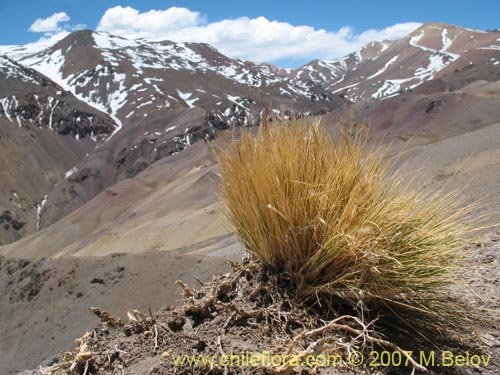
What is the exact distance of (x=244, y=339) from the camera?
2.13 meters

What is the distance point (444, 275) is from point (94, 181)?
233 feet

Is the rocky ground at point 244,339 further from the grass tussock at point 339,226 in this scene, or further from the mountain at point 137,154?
the mountain at point 137,154

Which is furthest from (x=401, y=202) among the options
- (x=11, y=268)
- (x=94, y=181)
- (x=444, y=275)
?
(x=94, y=181)

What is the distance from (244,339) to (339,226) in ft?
2.24

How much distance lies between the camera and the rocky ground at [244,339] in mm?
1976

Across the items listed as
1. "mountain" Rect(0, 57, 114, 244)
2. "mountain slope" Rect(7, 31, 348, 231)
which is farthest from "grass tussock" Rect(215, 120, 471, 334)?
"mountain" Rect(0, 57, 114, 244)

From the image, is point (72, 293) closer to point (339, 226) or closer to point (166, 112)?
point (339, 226)

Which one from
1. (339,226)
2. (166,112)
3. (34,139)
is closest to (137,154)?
(166,112)

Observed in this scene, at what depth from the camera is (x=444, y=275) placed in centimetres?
226

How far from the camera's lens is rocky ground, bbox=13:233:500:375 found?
77.8 inches

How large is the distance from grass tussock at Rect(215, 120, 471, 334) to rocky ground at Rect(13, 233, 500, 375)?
0.45 ft

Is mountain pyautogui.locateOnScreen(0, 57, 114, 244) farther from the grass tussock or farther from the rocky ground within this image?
the grass tussock

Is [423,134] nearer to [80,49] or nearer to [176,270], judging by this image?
[176,270]

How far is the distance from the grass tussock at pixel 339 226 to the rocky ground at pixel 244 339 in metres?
0.14
